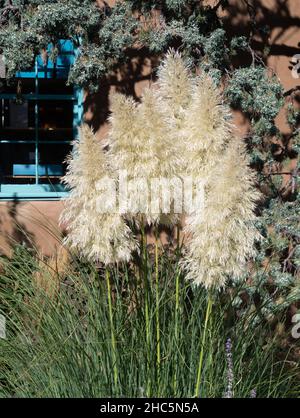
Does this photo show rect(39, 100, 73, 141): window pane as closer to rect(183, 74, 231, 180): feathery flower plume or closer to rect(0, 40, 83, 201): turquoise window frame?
rect(0, 40, 83, 201): turquoise window frame

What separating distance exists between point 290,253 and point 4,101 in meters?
3.10

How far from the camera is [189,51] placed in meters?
6.66

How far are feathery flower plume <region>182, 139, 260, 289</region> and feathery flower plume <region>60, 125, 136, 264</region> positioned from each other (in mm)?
339

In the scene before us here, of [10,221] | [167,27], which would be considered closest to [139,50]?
[167,27]

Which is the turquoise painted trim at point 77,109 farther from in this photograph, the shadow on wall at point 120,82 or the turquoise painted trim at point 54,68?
the turquoise painted trim at point 54,68

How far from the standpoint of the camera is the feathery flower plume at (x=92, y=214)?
3.70 metres

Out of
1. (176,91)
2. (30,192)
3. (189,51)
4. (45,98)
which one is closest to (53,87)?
(45,98)

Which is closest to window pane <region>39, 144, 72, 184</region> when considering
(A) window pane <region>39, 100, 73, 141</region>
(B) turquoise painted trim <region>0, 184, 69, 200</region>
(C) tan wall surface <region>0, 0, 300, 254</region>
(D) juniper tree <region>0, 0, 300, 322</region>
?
(A) window pane <region>39, 100, 73, 141</region>

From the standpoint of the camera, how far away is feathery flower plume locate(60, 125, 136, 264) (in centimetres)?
370

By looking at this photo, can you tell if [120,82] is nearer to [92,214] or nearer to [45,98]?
[45,98]

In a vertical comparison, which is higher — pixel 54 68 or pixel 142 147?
pixel 54 68

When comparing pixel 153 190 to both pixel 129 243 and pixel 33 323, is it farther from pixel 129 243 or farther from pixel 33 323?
pixel 33 323

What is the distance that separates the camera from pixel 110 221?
12.3 ft

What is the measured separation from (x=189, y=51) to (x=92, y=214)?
3264 mm
